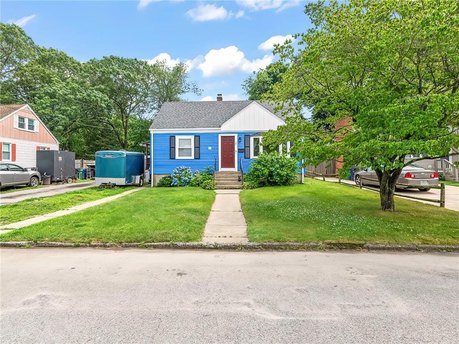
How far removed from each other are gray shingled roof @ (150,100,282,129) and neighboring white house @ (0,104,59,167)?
35.3 feet

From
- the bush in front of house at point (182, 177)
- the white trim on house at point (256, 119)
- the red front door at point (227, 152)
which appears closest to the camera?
the bush in front of house at point (182, 177)

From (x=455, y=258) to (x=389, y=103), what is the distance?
349 centimetres

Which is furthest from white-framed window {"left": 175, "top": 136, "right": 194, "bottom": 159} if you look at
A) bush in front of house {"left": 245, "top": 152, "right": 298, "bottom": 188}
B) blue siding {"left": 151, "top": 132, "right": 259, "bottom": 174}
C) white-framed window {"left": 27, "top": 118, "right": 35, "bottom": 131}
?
white-framed window {"left": 27, "top": 118, "right": 35, "bottom": 131}

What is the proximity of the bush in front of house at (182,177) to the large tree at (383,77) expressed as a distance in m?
9.15

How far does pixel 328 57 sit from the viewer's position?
705 centimetres

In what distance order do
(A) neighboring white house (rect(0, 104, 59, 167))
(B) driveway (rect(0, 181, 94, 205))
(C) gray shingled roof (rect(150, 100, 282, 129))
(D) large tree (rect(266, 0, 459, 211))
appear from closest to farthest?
(D) large tree (rect(266, 0, 459, 211)), (B) driveway (rect(0, 181, 94, 205)), (C) gray shingled roof (rect(150, 100, 282, 129)), (A) neighboring white house (rect(0, 104, 59, 167))

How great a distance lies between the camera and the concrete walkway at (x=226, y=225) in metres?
5.84

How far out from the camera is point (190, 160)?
669 inches

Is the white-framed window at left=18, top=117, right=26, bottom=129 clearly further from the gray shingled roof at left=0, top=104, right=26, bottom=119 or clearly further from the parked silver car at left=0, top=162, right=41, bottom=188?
→ the parked silver car at left=0, top=162, right=41, bottom=188

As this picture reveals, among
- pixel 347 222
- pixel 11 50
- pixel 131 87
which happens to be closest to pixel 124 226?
pixel 347 222

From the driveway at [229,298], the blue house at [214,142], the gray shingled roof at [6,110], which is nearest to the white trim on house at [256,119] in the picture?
the blue house at [214,142]

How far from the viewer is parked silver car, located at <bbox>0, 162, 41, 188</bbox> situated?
49.4ft

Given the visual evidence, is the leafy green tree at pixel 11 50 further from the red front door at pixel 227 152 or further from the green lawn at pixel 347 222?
the green lawn at pixel 347 222

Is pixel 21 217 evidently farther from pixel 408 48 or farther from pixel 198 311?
pixel 408 48
